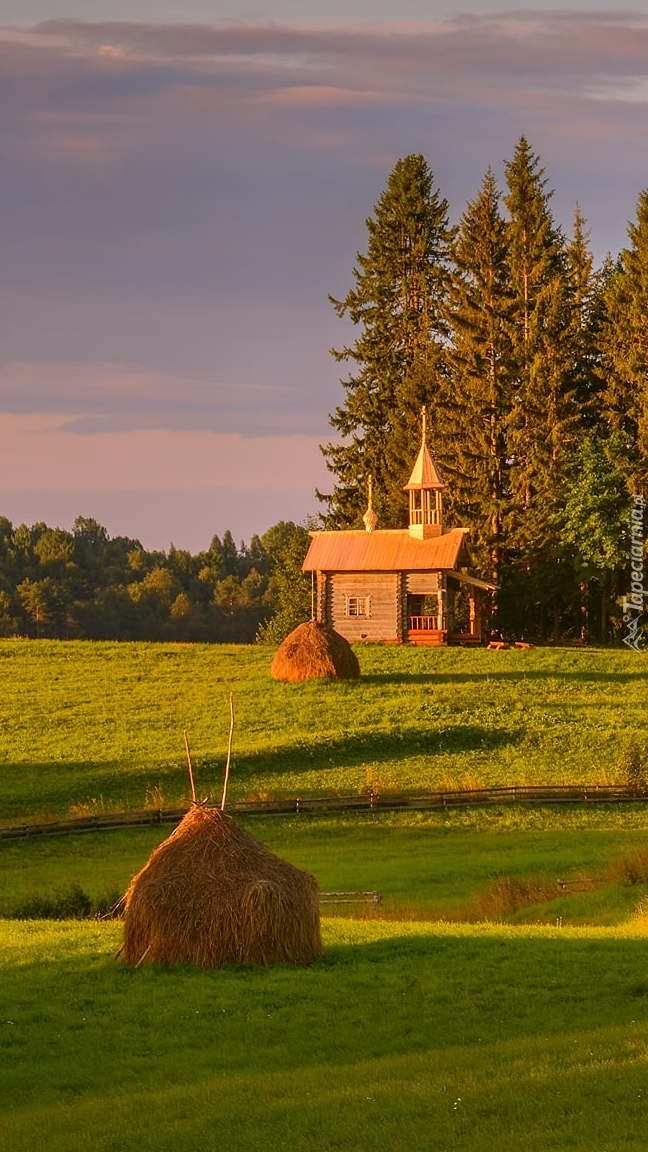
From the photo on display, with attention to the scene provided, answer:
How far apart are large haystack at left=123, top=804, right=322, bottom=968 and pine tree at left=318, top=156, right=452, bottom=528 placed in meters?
69.5

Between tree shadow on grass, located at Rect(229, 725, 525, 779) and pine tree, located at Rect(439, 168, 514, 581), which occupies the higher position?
pine tree, located at Rect(439, 168, 514, 581)

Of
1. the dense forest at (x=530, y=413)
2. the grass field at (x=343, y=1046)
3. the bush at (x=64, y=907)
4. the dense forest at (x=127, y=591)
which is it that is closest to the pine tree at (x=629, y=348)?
the dense forest at (x=530, y=413)

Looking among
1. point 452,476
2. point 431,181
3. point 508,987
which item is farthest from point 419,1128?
point 431,181

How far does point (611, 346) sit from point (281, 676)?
33902 mm

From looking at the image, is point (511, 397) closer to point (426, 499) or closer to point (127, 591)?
point (426, 499)

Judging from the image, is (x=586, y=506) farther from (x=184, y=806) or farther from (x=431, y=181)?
(x=184, y=806)

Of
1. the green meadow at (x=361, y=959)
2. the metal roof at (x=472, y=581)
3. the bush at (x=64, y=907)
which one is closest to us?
the green meadow at (x=361, y=959)

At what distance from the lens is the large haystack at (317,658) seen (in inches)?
2265

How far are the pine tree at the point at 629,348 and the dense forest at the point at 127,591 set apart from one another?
45572mm

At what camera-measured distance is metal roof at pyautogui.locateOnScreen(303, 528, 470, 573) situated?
70.4 m

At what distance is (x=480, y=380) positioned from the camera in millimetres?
83875

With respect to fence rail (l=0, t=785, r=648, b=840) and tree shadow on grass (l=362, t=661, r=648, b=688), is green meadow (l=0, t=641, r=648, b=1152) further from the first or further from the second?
tree shadow on grass (l=362, t=661, r=648, b=688)

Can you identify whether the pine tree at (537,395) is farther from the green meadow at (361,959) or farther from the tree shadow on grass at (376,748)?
the tree shadow on grass at (376,748)

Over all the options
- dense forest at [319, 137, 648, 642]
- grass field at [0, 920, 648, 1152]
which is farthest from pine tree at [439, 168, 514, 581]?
grass field at [0, 920, 648, 1152]
